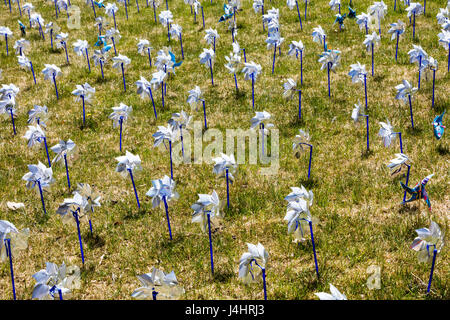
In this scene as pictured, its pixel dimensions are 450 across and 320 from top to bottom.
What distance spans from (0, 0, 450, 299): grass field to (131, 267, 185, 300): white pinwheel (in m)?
0.77

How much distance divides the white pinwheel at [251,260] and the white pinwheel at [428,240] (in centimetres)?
111

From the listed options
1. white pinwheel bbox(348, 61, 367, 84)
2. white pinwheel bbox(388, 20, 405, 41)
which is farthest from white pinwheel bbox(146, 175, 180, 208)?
white pinwheel bbox(388, 20, 405, 41)

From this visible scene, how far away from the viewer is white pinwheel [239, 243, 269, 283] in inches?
129

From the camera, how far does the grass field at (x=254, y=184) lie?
392cm

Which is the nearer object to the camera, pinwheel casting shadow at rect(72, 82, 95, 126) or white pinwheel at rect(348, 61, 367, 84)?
white pinwheel at rect(348, 61, 367, 84)

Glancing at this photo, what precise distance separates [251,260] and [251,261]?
0.01m

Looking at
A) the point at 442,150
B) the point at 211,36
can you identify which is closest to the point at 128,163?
the point at 442,150

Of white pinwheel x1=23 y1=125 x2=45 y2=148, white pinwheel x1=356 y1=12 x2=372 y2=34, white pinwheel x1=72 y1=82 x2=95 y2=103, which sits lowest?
white pinwheel x1=23 y1=125 x2=45 y2=148

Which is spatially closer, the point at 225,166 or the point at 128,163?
the point at 225,166

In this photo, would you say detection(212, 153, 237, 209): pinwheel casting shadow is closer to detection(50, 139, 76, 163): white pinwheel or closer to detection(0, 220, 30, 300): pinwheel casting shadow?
detection(50, 139, 76, 163): white pinwheel

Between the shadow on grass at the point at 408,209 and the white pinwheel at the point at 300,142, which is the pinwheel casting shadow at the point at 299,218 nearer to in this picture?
the shadow on grass at the point at 408,209

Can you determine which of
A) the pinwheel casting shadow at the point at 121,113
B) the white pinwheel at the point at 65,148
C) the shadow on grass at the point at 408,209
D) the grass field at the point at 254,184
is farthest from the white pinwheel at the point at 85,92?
the shadow on grass at the point at 408,209

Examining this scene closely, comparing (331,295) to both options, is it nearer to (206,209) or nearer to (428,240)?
(428,240)

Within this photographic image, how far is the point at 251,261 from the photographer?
3.31 m
